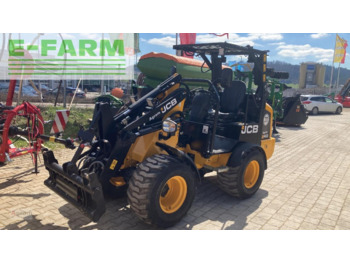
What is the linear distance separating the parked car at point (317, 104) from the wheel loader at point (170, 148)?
662 inches

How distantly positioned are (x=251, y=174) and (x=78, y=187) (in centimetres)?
299

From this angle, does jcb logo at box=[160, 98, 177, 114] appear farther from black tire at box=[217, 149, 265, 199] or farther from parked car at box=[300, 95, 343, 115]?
parked car at box=[300, 95, 343, 115]

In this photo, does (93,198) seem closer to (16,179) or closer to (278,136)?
(16,179)

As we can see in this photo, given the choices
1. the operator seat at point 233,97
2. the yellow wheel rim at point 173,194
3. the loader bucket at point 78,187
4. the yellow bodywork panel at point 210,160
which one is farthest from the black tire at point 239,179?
the loader bucket at point 78,187

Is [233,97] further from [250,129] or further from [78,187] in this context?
[78,187]

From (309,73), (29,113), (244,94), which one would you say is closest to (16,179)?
(29,113)

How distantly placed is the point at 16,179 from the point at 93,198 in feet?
9.60

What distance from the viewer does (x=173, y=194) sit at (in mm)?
3844

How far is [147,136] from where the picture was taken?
3980 mm

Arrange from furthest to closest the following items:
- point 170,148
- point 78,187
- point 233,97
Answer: point 233,97
point 170,148
point 78,187

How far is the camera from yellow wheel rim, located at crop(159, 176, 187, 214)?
12.2ft

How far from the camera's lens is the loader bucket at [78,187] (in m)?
3.19

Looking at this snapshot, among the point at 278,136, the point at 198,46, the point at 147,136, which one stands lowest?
the point at 278,136

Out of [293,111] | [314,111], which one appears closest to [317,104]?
[314,111]
